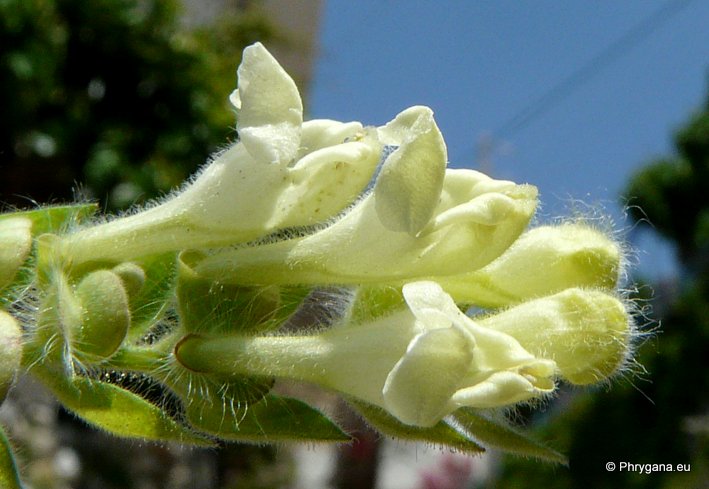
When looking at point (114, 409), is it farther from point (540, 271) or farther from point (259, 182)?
point (540, 271)

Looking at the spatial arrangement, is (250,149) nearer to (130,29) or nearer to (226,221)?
(226,221)

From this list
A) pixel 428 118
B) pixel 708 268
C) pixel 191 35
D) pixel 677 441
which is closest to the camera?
pixel 428 118

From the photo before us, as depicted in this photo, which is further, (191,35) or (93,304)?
(191,35)

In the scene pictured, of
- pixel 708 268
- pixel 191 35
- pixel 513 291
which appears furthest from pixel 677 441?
pixel 513 291

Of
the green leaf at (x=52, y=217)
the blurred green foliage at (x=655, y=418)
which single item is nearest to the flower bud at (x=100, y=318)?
the green leaf at (x=52, y=217)

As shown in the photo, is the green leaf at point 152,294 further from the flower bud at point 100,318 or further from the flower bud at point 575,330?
the flower bud at point 575,330
